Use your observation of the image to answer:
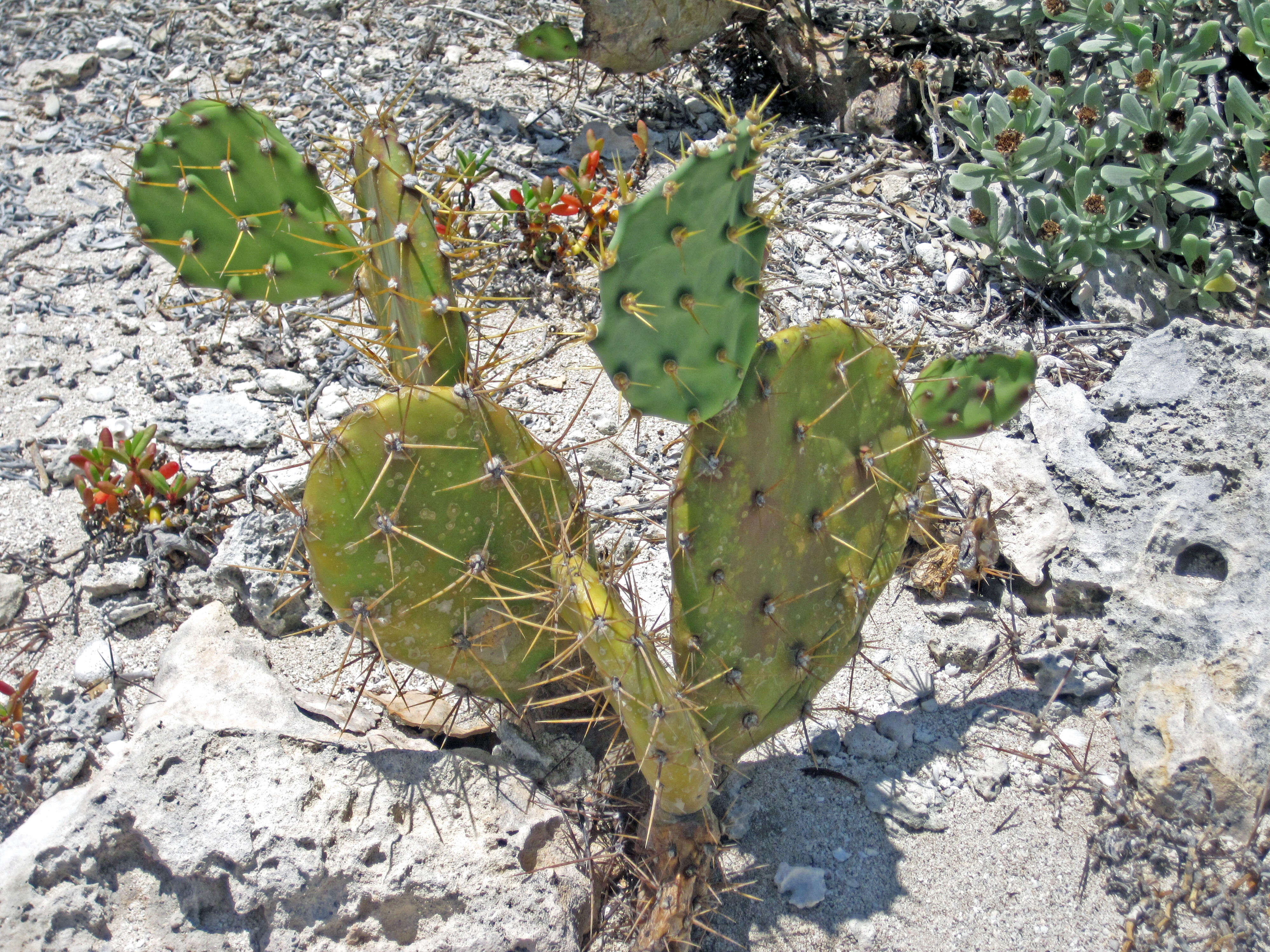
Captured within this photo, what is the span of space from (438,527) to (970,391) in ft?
4.35

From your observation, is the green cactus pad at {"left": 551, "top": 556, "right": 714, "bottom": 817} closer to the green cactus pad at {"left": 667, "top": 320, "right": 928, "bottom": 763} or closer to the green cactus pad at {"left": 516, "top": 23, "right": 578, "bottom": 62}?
the green cactus pad at {"left": 667, "top": 320, "right": 928, "bottom": 763}

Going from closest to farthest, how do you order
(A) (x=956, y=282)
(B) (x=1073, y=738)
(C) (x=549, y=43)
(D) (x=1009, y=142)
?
(B) (x=1073, y=738), (D) (x=1009, y=142), (A) (x=956, y=282), (C) (x=549, y=43)

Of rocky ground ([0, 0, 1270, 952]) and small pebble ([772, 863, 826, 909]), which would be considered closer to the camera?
rocky ground ([0, 0, 1270, 952])

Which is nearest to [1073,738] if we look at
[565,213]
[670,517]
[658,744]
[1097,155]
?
[658,744]

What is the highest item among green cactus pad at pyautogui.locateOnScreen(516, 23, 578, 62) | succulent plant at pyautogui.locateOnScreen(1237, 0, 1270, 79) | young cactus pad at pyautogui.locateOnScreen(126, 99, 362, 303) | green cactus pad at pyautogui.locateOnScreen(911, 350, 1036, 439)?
succulent plant at pyautogui.locateOnScreen(1237, 0, 1270, 79)

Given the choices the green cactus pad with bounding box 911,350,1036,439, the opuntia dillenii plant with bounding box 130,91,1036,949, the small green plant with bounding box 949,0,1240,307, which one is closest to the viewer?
the opuntia dillenii plant with bounding box 130,91,1036,949

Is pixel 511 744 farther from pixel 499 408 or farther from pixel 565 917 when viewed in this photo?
pixel 499 408

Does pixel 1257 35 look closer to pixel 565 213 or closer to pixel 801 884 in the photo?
pixel 565 213

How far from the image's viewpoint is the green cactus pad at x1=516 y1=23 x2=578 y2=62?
12.9ft

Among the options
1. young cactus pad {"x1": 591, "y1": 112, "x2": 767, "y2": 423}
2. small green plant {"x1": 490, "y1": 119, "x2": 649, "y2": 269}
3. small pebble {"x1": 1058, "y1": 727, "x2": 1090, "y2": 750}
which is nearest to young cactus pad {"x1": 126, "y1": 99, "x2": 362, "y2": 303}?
young cactus pad {"x1": 591, "y1": 112, "x2": 767, "y2": 423}

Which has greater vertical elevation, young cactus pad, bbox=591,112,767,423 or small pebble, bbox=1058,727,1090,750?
young cactus pad, bbox=591,112,767,423

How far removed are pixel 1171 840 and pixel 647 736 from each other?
51.0 inches

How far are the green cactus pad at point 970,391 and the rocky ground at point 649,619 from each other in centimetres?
26

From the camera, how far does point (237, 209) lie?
7.25 ft
